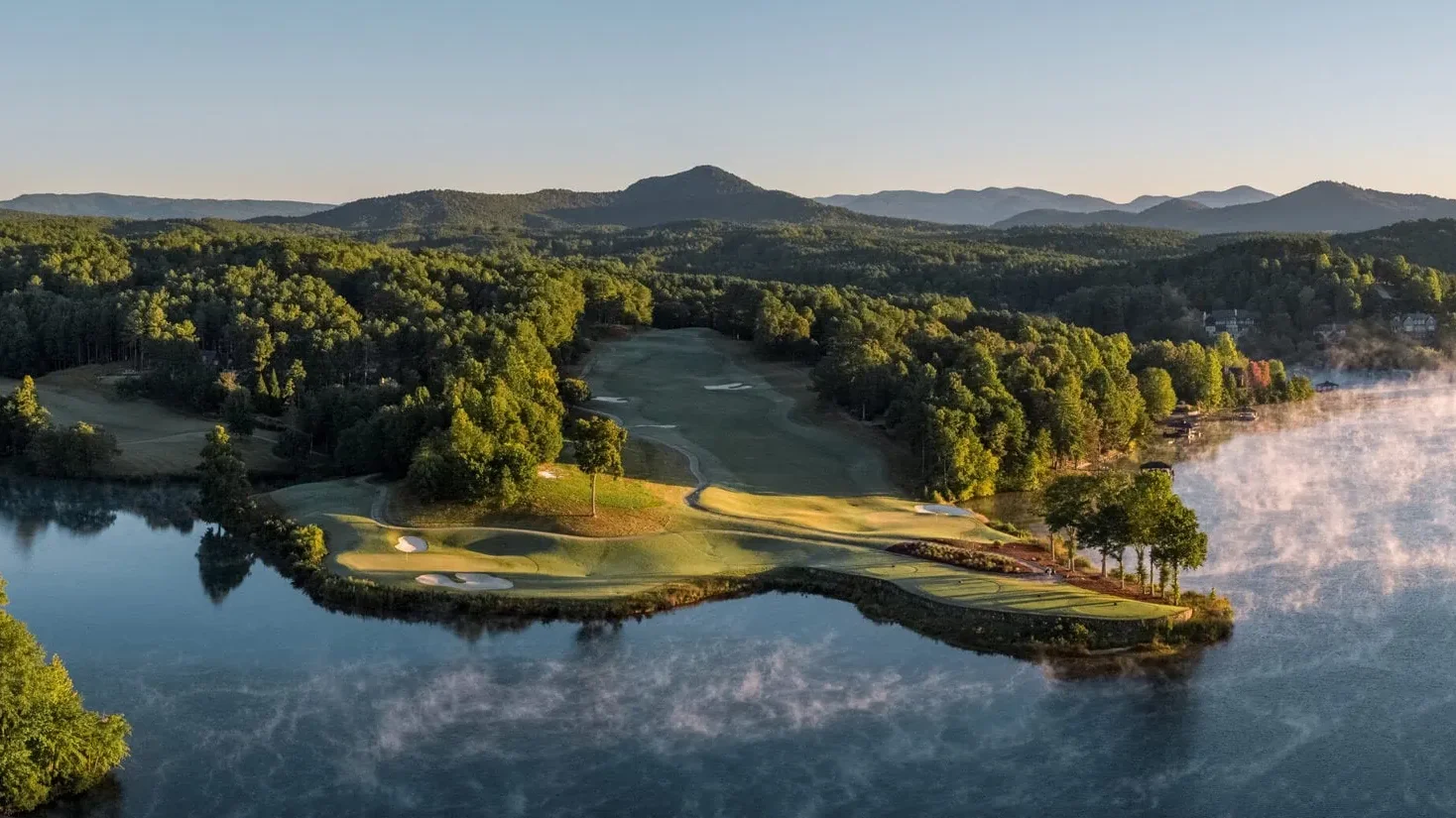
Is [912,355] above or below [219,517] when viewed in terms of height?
above

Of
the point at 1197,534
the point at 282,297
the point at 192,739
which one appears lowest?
the point at 192,739

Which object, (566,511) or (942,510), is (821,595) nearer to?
(566,511)

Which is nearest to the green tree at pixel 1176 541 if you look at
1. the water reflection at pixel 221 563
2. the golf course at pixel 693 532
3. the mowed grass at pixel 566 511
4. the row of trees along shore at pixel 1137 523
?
the row of trees along shore at pixel 1137 523

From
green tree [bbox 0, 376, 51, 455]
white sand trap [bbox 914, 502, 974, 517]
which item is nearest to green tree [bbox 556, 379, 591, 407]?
white sand trap [bbox 914, 502, 974, 517]

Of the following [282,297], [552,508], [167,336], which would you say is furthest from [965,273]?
[552,508]

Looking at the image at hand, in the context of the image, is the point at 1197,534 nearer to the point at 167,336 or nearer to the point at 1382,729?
the point at 1382,729

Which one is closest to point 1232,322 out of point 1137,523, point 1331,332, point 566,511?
point 1331,332
